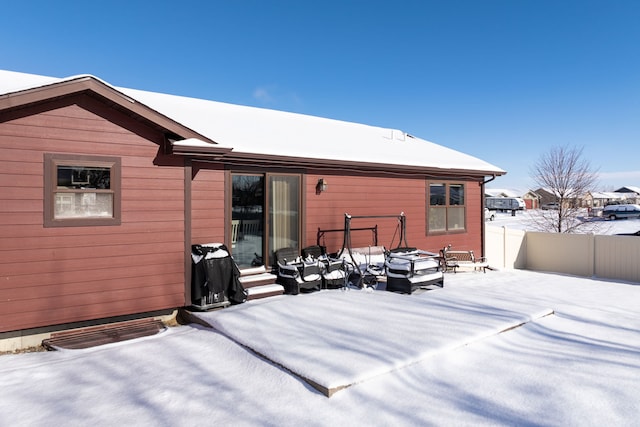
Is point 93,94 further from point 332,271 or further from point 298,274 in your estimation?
point 332,271

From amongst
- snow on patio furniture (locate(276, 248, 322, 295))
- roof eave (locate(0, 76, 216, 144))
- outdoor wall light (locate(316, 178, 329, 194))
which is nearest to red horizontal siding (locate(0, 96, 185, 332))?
roof eave (locate(0, 76, 216, 144))

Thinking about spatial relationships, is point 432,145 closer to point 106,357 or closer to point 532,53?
point 532,53

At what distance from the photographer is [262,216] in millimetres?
6602

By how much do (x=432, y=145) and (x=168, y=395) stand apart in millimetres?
10067

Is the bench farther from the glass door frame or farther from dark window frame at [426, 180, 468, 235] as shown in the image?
the glass door frame

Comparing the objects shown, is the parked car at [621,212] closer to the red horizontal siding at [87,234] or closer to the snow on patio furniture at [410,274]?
the snow on patio furniture at [410,274]

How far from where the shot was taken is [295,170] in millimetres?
6914

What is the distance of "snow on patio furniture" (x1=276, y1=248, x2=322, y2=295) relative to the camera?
6148 millimetres

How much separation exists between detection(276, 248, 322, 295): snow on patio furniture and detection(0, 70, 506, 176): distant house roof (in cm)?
173

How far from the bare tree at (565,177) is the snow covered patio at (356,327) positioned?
599 inches

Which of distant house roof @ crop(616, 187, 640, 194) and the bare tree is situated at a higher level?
distant house roof @ crop(616, 187, 640, 194)

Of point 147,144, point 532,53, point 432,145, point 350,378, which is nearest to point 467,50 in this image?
point 532,53

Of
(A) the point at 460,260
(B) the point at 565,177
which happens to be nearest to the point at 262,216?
→ (A) the point at 460,260

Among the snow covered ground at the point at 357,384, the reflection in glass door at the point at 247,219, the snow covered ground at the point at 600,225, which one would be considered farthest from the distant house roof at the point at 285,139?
the snow covered ground at the point at 600,225
